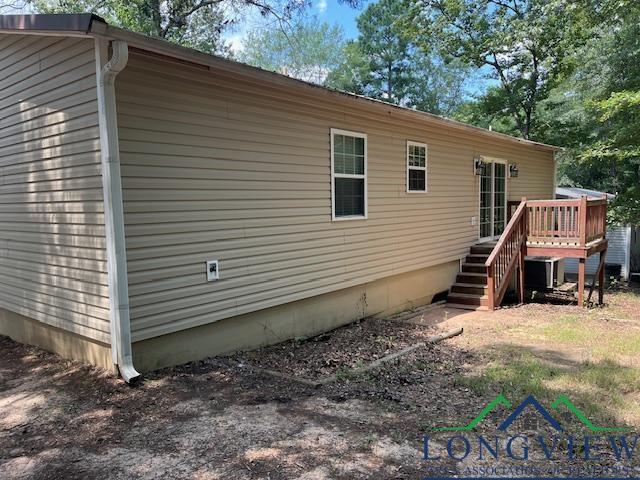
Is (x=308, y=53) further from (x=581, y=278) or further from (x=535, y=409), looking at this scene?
(x=535, y=409)

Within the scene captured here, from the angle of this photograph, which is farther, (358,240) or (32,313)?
(358,240)

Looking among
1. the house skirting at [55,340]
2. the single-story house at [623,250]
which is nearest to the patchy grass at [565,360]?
the house skirting at [55,340]

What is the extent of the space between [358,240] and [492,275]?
3.02 metres

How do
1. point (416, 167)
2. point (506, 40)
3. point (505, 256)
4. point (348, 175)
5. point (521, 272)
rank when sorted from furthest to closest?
point (506, 40) < point (521, 272) < point (505, 256) < point (416, 167) < point (348, 175)

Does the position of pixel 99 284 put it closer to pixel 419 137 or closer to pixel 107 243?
pixel 107 243

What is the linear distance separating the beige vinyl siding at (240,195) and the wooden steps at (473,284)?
173 cm

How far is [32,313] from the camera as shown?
5.52 m

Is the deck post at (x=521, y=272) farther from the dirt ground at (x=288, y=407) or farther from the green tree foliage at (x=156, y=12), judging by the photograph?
the green tree foliage at (x=156, y=12)

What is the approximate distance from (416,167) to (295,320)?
12.7ft

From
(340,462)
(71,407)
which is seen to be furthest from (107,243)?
(340,462)

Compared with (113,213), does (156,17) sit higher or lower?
higher

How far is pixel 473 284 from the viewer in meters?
9.60

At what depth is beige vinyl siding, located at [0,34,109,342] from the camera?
14.3 feet

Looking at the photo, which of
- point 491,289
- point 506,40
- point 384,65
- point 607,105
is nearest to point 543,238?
point 491,289
